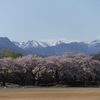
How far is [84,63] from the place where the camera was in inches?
3597

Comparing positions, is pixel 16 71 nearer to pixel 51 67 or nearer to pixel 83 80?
pixel 51 67

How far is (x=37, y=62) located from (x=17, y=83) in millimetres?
10380

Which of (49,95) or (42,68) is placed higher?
(42,68)

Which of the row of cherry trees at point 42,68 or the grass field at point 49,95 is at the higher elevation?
the row of cherry trees at point 42,68

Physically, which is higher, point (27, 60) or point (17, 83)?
point (27, 60)

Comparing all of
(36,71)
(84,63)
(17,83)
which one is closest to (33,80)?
(36,71)

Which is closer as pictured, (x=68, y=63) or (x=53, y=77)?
(x=68, y=63)

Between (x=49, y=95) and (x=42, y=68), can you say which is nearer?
(x=49, y=95)

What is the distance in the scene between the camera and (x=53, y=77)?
93.9 m

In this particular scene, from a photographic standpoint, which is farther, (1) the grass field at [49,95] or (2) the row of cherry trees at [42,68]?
(2) the row of cherry trees at [42,68]

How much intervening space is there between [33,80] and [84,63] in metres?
17.5

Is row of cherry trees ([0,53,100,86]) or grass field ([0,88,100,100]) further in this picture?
row of cherry trees ([0,53,100,86])

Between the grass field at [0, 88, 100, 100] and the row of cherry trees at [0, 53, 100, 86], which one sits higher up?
the row of cherry trees at [0, 53, 100, 86]

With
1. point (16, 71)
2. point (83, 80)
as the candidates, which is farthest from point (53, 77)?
point (16, 71)
